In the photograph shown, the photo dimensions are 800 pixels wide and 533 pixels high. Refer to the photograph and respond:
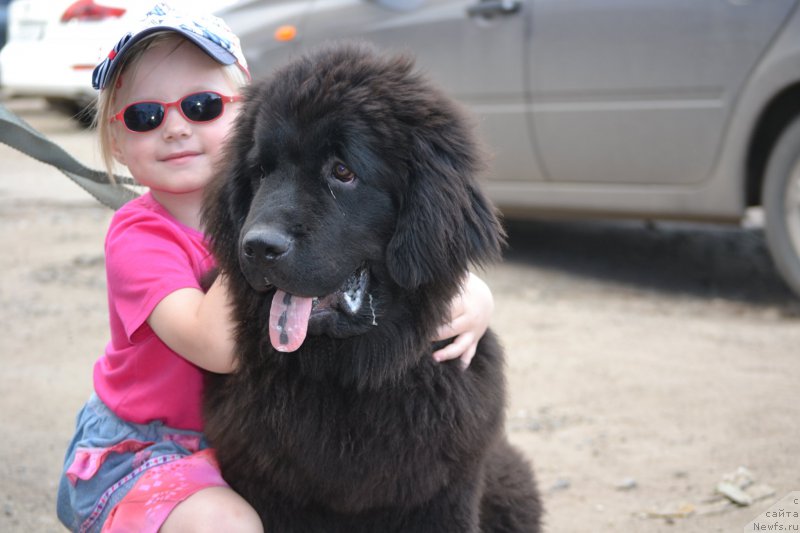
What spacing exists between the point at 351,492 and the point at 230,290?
→ 61 cm

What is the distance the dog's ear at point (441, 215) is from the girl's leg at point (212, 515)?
2.50ft

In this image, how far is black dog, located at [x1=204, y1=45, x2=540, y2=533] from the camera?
2.38 meters

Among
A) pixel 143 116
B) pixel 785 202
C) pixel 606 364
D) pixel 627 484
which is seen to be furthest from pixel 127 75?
pixel 785 202

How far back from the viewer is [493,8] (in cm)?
601

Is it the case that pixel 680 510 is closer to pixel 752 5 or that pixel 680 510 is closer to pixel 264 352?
pixel 264 352

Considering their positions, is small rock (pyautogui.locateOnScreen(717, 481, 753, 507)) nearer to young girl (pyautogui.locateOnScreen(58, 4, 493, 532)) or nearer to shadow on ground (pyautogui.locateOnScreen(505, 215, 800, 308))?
young girl (pyautogui.locateOnScreen(58, 4, 493, 532))

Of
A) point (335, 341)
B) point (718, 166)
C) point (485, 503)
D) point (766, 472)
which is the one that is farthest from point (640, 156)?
point (335, 341)

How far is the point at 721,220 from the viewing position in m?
5.62

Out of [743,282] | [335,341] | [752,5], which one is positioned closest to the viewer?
[335,341]

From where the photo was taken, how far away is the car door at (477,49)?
6027 mm

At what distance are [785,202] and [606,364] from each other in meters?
1.44

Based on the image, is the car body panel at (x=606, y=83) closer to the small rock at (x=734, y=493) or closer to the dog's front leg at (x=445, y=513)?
the small rock at (x=734, y=493)

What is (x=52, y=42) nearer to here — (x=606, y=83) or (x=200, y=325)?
(x=606, y=83)

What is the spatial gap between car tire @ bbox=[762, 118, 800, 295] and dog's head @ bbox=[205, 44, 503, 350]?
131 inches
